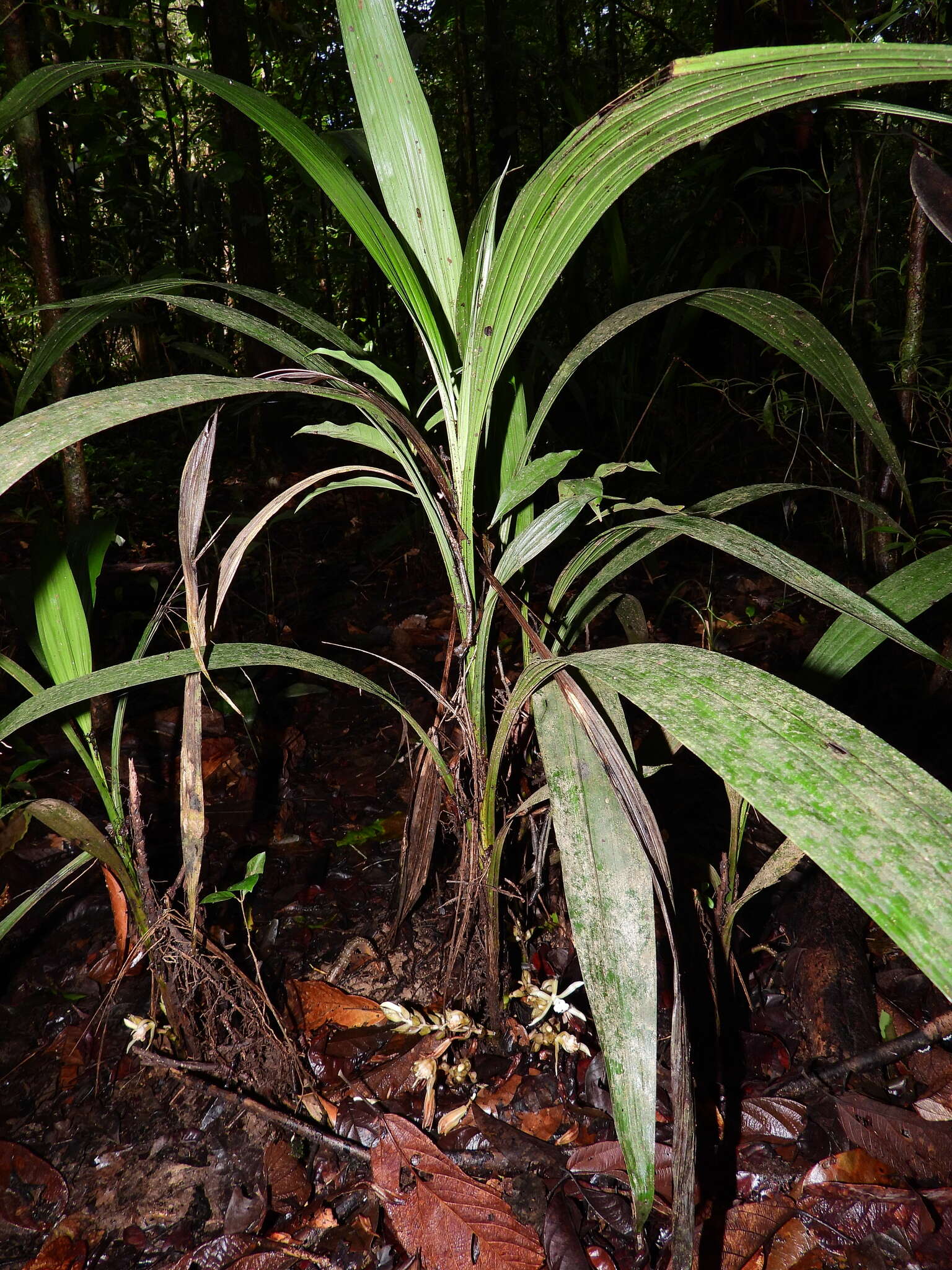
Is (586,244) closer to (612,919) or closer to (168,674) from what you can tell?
(168,674)

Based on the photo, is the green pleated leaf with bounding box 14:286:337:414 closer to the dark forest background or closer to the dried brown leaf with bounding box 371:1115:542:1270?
the dark forest background

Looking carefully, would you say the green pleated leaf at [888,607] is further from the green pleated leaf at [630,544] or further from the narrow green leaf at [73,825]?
the narrow green leaf at [73,825]

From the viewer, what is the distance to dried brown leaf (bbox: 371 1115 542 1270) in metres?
0.82

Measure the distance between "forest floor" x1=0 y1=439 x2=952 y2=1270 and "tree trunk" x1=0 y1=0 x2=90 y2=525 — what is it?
0.64 metres

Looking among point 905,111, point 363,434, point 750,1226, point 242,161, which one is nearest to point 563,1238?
point 750,1226

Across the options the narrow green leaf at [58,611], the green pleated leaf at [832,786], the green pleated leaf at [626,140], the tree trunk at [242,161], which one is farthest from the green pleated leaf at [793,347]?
the tree trunk at [242,161]

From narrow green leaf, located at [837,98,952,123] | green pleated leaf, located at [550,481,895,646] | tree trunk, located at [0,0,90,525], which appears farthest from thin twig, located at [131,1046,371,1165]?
narrow green leaf, located at [837,98,952,123]

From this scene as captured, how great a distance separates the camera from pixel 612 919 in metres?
0.62

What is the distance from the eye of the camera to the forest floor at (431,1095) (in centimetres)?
83

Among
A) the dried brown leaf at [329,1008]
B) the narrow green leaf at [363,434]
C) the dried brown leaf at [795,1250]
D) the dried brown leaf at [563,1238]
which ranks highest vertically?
the narrow green leaf at [363,434]

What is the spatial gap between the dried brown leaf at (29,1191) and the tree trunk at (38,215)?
0.90 meters

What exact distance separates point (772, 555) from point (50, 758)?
4.93 ft

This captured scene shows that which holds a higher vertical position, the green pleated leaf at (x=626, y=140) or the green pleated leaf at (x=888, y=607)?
the green pleated leaf at (x=626, y=140)

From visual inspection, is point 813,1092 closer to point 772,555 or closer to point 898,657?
point 772,555
